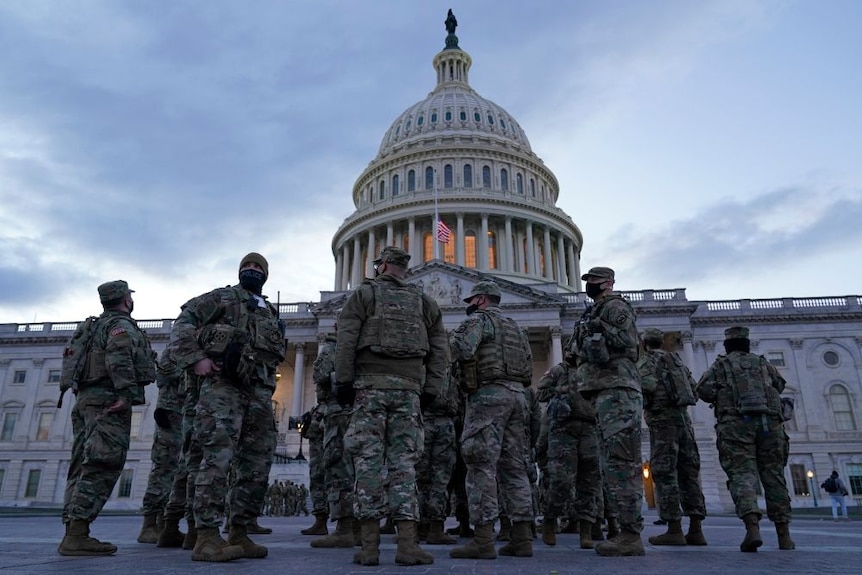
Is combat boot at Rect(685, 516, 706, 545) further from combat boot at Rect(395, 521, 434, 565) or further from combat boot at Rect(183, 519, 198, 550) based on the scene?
combat boot at Rect(183, 519, 198, 550)

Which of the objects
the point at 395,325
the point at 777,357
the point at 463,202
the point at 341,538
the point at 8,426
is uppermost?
the point at 463,202

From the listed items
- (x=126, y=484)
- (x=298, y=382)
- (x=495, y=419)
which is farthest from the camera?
(x=298, y=382)

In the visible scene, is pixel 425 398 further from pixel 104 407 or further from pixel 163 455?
pixel 163 455

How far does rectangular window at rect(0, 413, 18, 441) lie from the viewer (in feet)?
165

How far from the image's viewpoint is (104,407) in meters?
7.52

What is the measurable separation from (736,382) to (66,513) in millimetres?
8700

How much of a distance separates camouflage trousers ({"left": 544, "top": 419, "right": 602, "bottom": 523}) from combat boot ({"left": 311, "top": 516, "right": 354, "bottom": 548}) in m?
2.69

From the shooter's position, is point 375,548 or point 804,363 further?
point 804,363

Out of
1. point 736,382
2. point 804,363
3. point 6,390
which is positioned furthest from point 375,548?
point 6,390

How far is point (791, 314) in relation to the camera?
46.0 m

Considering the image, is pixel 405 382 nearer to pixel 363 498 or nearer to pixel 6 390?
pixel 363 498

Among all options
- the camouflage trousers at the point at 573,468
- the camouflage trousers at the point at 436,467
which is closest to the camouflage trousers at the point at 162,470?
the camouflage trousers at the point at 436,467

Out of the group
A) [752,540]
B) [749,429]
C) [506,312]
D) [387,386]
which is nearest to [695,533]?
[752,540]

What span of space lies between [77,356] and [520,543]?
5.69 metres
